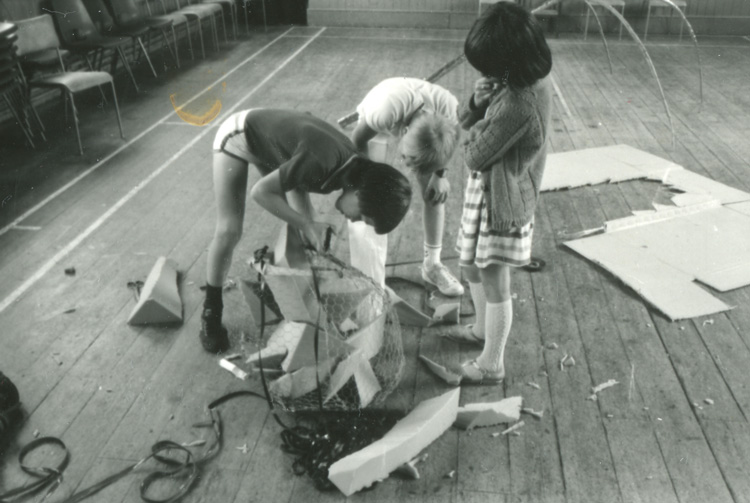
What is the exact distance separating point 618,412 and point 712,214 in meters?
1.73

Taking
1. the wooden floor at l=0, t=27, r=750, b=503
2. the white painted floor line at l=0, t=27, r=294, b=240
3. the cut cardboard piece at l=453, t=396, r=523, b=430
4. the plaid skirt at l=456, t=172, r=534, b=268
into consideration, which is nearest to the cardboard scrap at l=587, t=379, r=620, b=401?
the wooden floor at l=0, t=27, r=750, b=503

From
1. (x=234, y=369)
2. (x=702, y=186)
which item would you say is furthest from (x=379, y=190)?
(x=702, y=186)

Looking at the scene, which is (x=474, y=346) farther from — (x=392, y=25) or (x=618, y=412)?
(x=392, y=25)

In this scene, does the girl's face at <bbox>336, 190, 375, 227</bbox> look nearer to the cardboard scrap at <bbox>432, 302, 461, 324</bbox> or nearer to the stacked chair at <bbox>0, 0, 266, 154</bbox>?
the cardboard scrap at <bbox>432, 302, 461, 324</bbox>

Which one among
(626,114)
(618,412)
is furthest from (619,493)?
(626,114)

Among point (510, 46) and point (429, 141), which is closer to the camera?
point (510, 46)

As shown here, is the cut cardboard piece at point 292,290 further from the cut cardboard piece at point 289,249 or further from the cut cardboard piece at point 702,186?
the cut cardboard piece at point 702,186

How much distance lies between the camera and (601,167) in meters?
4.02

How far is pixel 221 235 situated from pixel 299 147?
19.8 inches

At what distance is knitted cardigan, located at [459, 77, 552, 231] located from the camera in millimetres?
1704

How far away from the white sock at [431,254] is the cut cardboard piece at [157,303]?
3.15ft

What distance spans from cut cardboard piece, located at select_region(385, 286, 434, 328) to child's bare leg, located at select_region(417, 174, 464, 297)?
0.82ft

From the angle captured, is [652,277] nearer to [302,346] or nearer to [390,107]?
[390,107]

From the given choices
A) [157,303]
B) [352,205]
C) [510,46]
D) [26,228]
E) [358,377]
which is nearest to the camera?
[510,46]
